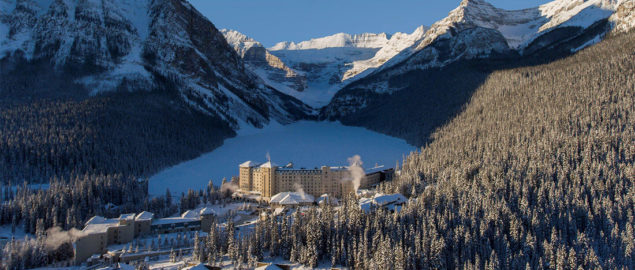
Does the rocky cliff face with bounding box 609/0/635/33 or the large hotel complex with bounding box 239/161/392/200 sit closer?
the large hotel complex with bounding box 239/161/392/200

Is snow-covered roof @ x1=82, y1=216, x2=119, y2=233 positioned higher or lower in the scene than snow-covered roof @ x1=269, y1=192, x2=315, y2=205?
lower

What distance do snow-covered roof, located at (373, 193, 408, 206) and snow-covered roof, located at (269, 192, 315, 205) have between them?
15945 millimetres

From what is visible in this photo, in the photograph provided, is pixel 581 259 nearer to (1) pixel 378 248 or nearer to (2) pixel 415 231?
(2) pixel 415 231

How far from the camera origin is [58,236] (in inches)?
3115

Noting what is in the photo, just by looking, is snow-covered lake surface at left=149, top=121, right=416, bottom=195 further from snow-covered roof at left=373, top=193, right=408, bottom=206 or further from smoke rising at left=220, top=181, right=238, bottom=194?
snow-covered roof at left=373, top=193, right=408, bottom=206

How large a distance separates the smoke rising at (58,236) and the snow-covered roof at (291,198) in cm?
3477

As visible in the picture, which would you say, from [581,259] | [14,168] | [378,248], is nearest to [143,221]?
[378,248]

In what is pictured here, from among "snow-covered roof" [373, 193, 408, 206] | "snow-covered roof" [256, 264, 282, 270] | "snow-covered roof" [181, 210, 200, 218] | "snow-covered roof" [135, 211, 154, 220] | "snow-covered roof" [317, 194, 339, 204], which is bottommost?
"snow-covered roof" [256, 264, 282, 270]

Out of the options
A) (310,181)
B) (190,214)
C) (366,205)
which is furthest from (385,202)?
(190,214)

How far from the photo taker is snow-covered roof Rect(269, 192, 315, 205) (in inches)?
3804

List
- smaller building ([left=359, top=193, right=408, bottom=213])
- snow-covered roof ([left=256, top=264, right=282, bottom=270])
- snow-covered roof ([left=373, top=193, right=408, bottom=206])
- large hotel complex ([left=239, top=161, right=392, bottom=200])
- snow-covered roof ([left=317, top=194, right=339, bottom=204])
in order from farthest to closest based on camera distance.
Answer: large hotel complex ([left=239, top=161, right=392, bottom=200]) < snow-covered roof ([left=317, top=194, right=339, bottom=204]) < snow-covered roof ([left=373, top=193, right=408, bottom=206]) < smaller building ([left=359, top=193, right=408, bottom=213]) < snow-covered roof ([left=256, top=264, right=282, bottom=270])

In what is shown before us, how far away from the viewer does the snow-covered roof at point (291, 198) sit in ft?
317

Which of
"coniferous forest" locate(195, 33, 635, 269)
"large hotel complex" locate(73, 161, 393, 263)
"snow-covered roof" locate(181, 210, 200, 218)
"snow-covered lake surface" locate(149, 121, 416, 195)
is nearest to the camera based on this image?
"coniferous forest" locate(195, 33, 635, 269)

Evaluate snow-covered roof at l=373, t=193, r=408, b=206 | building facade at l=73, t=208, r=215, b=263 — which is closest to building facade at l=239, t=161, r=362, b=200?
snow-covered roof at l=373, t=193, r=408, b=206
